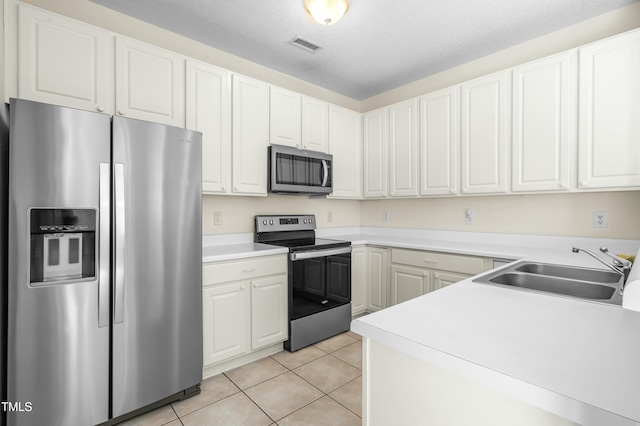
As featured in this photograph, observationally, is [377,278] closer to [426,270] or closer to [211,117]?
[426,270]

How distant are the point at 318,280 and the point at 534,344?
215 centimetres

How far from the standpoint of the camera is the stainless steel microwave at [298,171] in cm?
285

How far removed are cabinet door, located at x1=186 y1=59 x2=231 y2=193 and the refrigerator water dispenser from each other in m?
0.93

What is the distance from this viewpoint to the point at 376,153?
360 centimetres

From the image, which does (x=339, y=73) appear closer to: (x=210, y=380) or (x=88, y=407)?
(x=210, y=380)

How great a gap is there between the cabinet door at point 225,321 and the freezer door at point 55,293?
0.63 metres

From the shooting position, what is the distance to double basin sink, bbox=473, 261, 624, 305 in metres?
1.38

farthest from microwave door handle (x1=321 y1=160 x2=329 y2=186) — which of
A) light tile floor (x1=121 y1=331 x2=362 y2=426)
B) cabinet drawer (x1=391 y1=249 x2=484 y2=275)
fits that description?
light tile floor (x1=121 y1=331 x2=362 y2=426)

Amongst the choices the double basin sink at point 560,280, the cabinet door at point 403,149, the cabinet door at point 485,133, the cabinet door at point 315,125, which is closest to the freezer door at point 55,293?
the cabinet door at point 315,125

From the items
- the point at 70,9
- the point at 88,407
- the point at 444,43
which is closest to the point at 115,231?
the point at 88,407

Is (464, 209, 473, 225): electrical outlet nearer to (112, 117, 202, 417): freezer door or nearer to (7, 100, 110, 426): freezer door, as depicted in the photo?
(112, 117, 202, 417): freezer door

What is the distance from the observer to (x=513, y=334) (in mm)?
813

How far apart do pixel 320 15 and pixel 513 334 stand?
6.84 feet

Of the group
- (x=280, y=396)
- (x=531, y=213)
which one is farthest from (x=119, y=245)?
(x=531, y=213)
